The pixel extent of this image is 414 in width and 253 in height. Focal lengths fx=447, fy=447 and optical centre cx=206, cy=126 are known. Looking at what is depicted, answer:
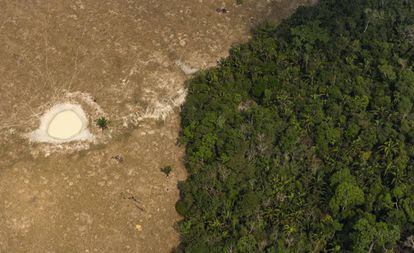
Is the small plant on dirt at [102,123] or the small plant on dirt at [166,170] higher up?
the small plant on dirt at [102,123]

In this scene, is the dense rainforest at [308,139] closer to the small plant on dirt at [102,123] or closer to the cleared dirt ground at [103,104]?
the cleared dirt ground at [103,104]

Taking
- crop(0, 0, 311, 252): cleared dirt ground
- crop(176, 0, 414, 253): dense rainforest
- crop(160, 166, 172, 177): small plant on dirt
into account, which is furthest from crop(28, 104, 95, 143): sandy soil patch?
crop(176, 0, 414, 253): dense rainforest

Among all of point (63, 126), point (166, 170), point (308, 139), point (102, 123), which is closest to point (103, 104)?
point (102, 123)

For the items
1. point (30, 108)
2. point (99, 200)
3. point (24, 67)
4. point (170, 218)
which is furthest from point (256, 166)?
point (24, 67)

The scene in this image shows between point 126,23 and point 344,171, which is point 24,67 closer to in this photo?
point 126,23

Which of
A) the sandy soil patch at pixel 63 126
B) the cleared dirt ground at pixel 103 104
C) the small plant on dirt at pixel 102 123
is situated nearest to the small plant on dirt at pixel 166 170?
the cleared dirt ground at pixel 103 104
